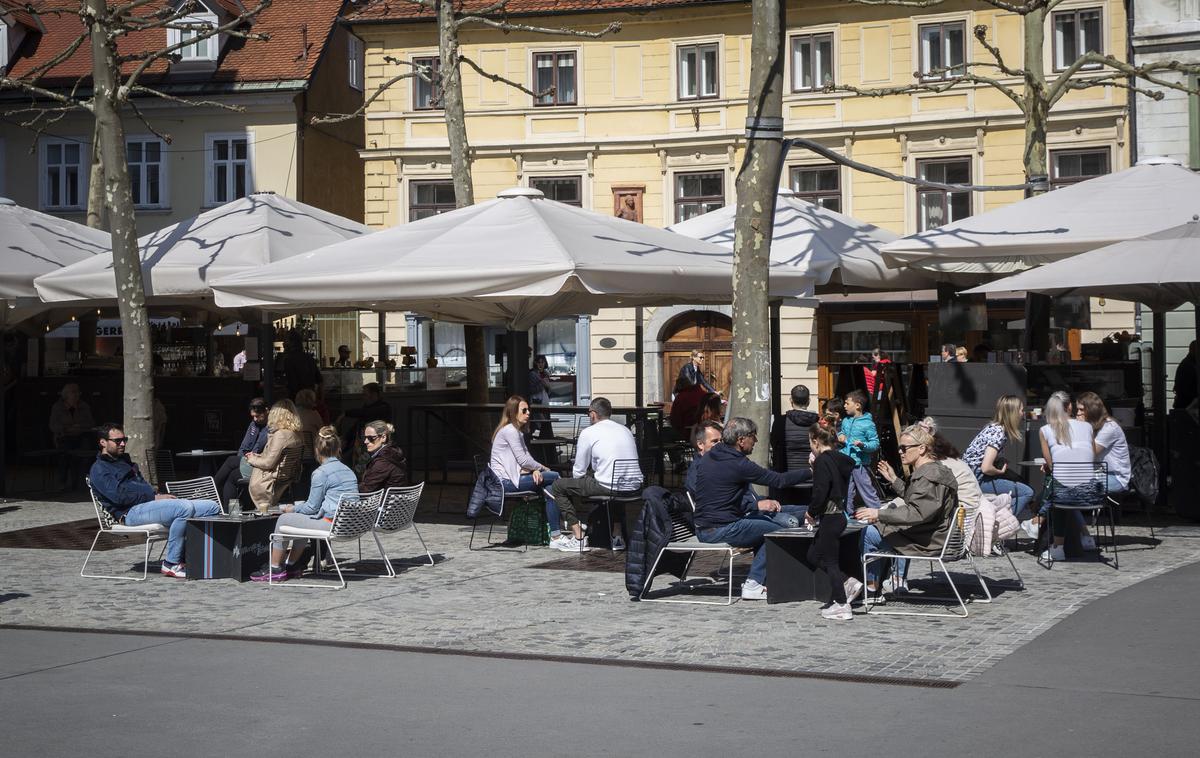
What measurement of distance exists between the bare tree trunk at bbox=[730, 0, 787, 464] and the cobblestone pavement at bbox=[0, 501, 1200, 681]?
6.24ft

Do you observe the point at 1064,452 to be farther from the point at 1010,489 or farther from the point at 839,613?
the point at 839,613

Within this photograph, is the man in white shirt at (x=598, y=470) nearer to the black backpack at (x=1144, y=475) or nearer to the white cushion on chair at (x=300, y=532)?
the white cushion on chair at (x=300, y=532)

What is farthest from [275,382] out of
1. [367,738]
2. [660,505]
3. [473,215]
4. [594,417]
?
[367,738]

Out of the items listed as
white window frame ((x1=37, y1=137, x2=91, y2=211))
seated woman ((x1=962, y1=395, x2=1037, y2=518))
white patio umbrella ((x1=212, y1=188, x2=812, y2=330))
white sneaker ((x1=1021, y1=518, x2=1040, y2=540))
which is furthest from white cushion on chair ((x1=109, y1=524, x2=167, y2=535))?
white window frame ((x1=37, y1=137, x2=91, y2=211))

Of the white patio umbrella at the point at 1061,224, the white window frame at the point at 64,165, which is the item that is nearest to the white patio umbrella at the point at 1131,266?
the white patio umbrella at the point at 1061,224

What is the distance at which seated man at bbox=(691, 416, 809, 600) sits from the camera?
11.0 metres

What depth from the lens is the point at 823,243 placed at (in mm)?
17594

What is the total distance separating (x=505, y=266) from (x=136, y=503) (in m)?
3.58

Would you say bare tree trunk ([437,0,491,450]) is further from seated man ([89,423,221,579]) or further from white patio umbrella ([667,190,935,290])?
seated man ([89,423,221,579])

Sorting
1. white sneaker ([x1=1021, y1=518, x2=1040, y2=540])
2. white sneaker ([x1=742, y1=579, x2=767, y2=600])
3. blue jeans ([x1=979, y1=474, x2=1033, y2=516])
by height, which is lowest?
white sneaker ([x1=742, y1=579, x2=767, y2=600])

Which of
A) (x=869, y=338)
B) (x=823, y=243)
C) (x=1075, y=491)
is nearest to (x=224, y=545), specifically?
(x=1075, y=491)

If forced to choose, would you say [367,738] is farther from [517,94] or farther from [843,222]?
[517,94]

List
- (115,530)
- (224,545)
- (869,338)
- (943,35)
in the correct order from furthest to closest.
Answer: (869,338) → (943,35) → (115,530) → (224,545)

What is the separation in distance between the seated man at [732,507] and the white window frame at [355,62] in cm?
3304
